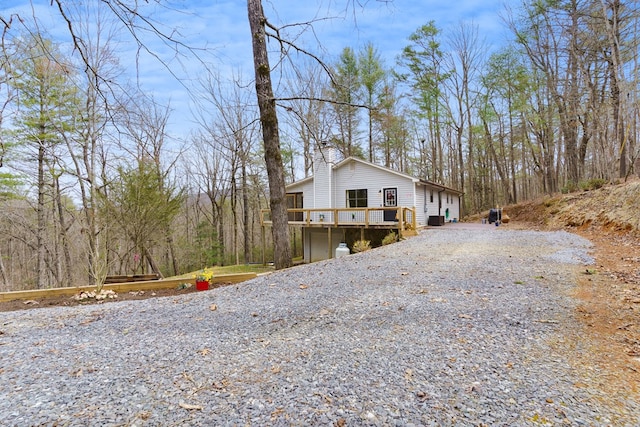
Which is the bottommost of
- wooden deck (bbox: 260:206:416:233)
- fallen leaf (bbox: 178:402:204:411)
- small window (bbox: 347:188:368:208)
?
fallen leaf (bbox: 178:402:204:411)

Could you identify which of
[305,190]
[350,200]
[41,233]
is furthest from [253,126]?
[41,233]

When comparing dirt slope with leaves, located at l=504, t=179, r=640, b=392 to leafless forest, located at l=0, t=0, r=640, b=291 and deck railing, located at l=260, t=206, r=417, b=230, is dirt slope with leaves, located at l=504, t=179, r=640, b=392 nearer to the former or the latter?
leafless forest, located at l=0, t=0, r=640, b=291

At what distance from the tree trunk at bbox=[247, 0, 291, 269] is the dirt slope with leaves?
461 cm

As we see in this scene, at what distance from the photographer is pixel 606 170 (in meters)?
11.6

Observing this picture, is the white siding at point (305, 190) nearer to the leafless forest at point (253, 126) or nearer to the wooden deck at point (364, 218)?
the wooden deck at point (364, 218)

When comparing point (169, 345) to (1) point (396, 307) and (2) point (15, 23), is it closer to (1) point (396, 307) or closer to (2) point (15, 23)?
(1) point (396, 307)

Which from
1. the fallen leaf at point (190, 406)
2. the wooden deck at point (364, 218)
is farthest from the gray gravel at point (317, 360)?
the wooden deck at point (364, 218)

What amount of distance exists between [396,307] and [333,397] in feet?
5.23

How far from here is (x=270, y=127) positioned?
19.0 feet

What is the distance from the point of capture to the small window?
15.3 m

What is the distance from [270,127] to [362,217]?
28.6 feet

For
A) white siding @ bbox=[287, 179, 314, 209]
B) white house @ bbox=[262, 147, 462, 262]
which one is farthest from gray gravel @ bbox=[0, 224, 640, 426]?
white siding @ bbox=[287, 179, 314, 209]

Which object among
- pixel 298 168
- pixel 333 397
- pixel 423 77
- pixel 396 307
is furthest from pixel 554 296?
pixel 423 77

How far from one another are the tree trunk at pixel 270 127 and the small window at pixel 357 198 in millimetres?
9650
